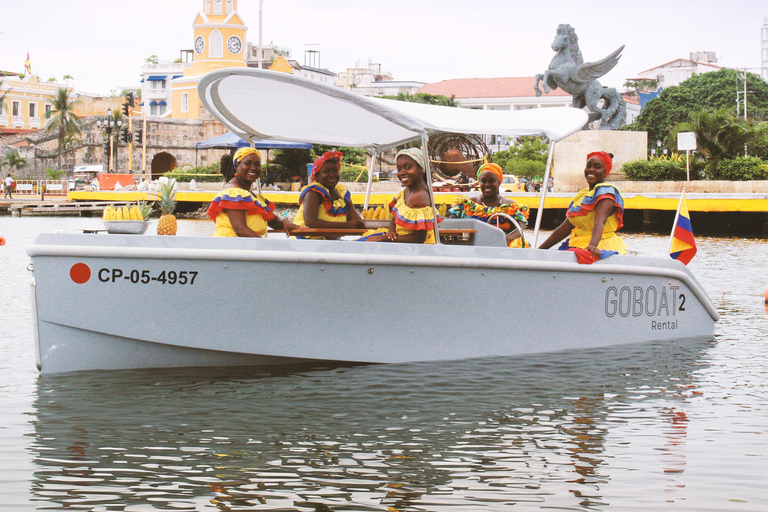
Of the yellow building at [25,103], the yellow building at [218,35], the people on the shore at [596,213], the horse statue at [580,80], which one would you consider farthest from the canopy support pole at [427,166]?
the yellow building at [25,103]

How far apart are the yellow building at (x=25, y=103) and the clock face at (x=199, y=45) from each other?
1846 cm

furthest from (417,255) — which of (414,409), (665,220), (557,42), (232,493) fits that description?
(557,42)

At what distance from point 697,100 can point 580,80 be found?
49.5 meters

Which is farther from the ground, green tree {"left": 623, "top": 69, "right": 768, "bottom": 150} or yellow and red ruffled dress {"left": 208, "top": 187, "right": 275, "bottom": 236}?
green tree {"left": 623, "top": 69, "right": 768, "bottom": 150}

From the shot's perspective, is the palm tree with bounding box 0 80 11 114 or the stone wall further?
the palm tree with bounding box 0 80 11 114

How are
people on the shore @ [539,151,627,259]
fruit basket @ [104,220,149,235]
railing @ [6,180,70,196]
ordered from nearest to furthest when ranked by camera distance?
fruit basket @ [104,220,149,235] < people on the shore @ [539,151,627,259] < railing @ [6,180,70,196]

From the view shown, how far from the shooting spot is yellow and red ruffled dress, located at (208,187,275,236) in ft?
20.7

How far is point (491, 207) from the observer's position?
7.65 m

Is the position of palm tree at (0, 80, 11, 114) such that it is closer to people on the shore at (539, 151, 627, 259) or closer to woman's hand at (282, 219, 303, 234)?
woman's hand at (282, 219, 303, 234)

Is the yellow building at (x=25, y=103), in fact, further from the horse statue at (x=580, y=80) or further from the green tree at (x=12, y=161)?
the horse statue at (x=580, y=80)

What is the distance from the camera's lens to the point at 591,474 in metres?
4.48

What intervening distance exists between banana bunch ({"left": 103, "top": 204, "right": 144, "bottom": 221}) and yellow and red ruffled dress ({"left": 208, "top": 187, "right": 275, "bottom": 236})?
0.49 meters

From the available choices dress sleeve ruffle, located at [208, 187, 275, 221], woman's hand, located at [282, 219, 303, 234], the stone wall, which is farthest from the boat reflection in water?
the stone wall

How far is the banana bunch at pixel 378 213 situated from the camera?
7.80 metres
